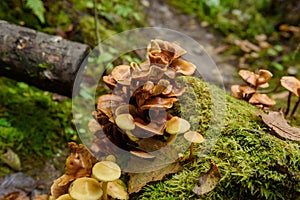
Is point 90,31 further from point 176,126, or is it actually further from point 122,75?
point 176,126

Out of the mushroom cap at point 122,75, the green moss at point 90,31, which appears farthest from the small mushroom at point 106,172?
the green moss at point 90,31

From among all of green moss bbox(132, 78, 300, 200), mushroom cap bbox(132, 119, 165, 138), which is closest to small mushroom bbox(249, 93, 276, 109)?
green moss bbox(132, 78, 300, 200)

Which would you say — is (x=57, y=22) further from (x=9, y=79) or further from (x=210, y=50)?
(x=210, y=50)

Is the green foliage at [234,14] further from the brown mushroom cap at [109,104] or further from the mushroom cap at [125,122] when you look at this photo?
the mushroom cap at [125,122]

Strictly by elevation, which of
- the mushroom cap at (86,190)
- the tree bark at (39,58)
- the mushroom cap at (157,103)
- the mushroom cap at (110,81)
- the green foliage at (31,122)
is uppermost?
the mushroom cap at (157,103)

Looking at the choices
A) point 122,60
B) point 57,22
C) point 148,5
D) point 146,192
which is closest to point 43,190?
point 146,192

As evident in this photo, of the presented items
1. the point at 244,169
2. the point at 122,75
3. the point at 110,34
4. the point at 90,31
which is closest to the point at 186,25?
the point at 110,34

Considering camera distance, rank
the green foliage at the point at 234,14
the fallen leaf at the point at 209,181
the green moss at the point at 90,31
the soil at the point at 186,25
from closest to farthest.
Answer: the fallen leaf at the point at 209,181 → the green moss at the point at 90,31 → the soil at the point at 186,25 → the green foliage at the point at 234,14
